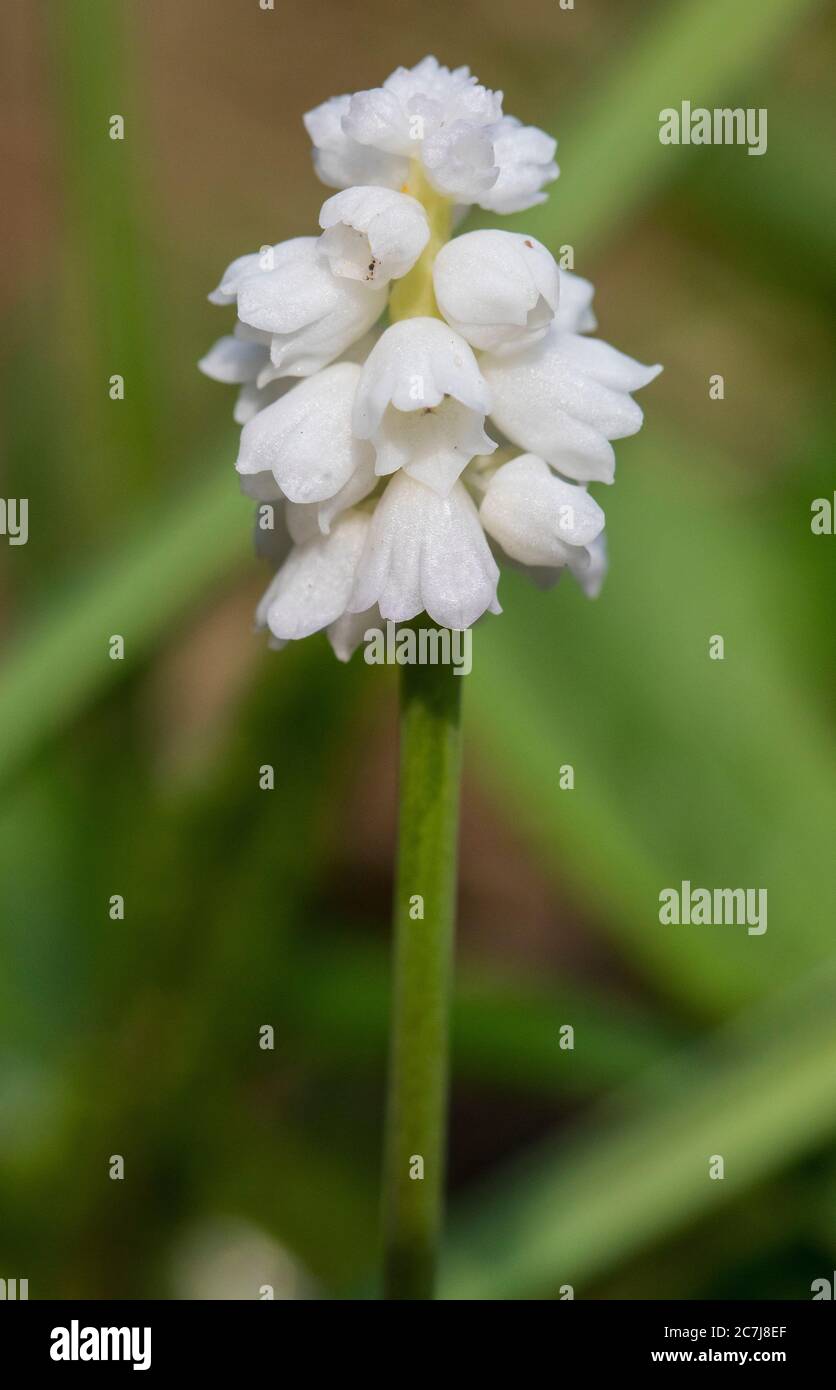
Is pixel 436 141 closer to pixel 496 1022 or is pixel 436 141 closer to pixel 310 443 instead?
pixel 310 443

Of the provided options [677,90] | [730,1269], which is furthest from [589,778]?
[677,90]

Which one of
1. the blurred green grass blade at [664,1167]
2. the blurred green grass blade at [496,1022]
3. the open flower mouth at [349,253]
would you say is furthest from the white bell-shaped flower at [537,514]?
the blurred green grass blade at [496,1022]

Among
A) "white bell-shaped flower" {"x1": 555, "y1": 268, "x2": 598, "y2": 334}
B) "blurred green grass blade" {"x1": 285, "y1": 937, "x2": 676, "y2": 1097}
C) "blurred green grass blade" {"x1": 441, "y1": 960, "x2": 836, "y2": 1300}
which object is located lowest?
"blurred green grass blade" {"x1": 441, "y1": 960, "x2": 836, "y2": 1300}

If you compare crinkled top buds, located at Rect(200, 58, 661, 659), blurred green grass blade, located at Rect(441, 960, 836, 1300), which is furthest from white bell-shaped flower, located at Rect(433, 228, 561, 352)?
blurred green grass blade, located at Rect(441, 960, 836, 1300)

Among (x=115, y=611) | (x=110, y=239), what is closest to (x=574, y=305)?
(x=115, y=611)

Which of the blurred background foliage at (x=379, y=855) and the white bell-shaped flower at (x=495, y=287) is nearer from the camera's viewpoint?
the white bell-shaped flower at (x=495, y=287)

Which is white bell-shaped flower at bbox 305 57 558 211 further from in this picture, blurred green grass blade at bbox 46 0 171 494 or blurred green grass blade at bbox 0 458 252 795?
blurred green grass blade at bbox 46 0 171 494

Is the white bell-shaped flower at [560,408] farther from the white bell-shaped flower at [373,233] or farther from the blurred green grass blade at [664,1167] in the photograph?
the blurred green grass blade at [664,1167]
